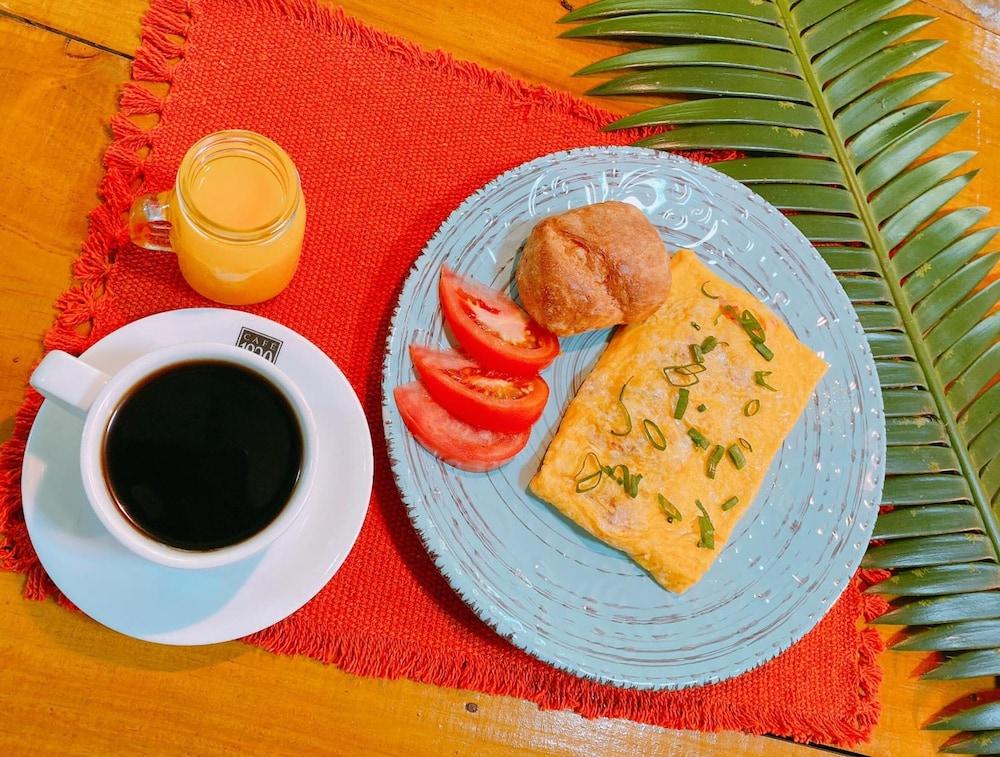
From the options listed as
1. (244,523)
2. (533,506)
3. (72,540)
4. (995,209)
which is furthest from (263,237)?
(995,209)

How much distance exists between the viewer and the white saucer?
1341mm

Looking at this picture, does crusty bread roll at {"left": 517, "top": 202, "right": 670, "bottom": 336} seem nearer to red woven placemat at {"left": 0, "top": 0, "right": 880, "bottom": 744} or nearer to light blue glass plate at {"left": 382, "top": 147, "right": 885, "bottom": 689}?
light blue glass plate at {"left": 382, "top": 147, "right": 885, "bottom": 689}

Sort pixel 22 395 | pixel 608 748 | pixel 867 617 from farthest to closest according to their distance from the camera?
pixel 867 617 < pixel 608 748 < pixel 22 395

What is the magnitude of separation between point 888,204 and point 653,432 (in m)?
0.86

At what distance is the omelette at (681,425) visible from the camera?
1.57 metres

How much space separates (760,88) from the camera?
6.13ft

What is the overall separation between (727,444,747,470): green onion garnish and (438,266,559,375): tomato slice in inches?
16.2

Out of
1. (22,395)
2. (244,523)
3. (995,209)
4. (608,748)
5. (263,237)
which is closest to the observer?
Answer: (244,523)

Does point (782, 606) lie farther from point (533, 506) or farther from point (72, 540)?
point (72, 540)

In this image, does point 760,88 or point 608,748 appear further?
point 760,88

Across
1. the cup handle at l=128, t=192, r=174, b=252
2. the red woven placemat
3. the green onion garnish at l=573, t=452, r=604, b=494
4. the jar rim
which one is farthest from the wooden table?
the green onion garnish at l=573, t=452, r=604, b=494

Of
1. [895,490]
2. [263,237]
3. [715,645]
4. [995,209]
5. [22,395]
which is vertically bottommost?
[22,395]

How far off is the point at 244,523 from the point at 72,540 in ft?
1.07

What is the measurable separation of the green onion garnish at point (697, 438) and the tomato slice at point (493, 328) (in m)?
0.32
